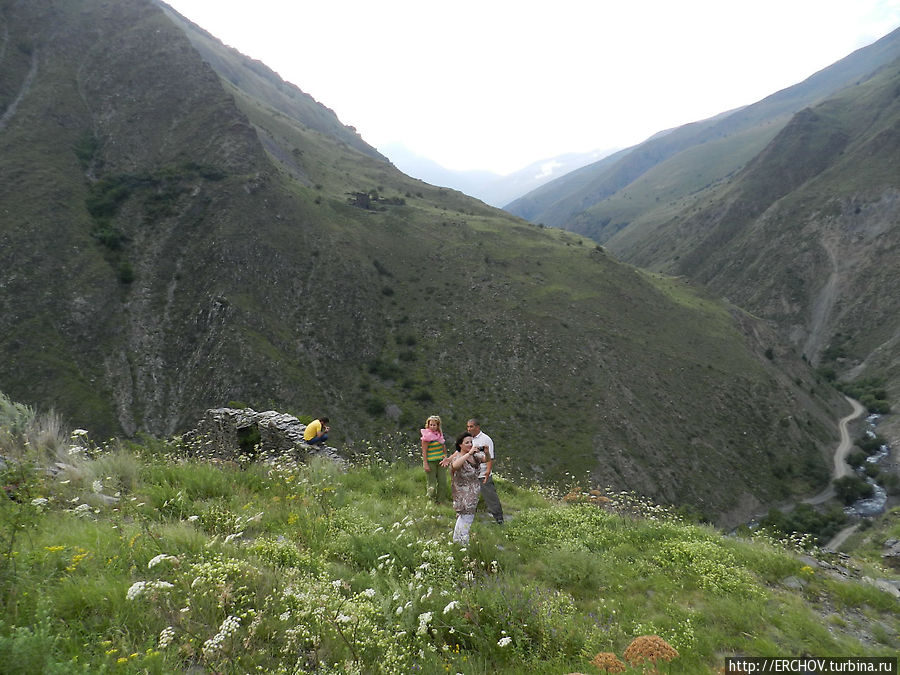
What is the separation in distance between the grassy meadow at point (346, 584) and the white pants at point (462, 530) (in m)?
0.30

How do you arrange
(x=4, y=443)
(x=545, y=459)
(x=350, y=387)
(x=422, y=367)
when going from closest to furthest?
(x=4, y=443)
(x=545, y=459)
(x=350, y=387)
(x=422, y=367)

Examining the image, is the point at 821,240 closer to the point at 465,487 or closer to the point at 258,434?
the point at 258,434

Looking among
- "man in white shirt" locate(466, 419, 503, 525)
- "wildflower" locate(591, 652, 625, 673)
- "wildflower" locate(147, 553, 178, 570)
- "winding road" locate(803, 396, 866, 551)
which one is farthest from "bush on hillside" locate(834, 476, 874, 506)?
"wildflower" locate(147, 553, 178, 570)

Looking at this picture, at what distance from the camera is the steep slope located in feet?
330

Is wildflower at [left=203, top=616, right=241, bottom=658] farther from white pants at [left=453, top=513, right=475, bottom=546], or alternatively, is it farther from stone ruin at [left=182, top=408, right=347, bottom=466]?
stone ruin at [left=182, top=408, right=347, bottom=466]

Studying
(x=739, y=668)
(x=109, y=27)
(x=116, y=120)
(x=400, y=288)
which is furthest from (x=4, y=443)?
(x=109, y=27)

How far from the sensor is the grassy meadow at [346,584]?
369cm

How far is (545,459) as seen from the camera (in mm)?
47844

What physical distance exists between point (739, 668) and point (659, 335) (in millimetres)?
70547

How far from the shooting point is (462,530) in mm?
7090

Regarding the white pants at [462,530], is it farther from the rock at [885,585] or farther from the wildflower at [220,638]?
the rock at [885,585]

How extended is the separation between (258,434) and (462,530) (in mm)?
11026

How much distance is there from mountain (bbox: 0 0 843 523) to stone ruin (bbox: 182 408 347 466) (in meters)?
29.1

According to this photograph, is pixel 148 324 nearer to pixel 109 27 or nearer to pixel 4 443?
pixel 4 443
